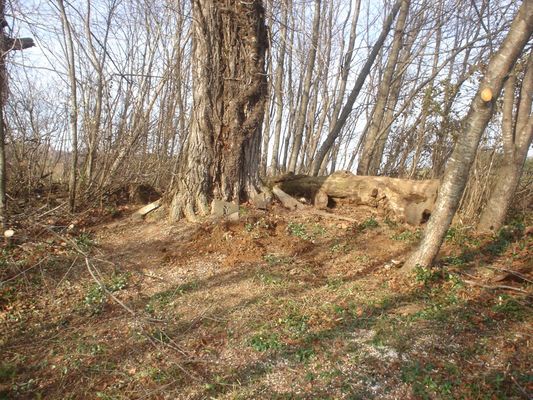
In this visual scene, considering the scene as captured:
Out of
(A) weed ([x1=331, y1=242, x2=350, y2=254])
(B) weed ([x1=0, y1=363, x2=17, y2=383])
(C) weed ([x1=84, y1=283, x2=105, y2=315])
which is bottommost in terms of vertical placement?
(B) weed ([x1=0, y1=363, x2=17, y2=383])

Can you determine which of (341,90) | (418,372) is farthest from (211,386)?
(341,90)

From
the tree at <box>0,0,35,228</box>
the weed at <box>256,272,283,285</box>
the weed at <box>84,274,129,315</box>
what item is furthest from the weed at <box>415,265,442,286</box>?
the tree at <box>0,0,35,228</box>

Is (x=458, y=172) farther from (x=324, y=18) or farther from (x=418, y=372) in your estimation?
(x=324, y=18)

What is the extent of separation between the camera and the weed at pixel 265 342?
9.94 feet

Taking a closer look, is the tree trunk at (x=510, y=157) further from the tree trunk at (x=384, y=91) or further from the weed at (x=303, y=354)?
the weed at (x=303, y=354)

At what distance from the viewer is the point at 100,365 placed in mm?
2881

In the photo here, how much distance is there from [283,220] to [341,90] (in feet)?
19.9

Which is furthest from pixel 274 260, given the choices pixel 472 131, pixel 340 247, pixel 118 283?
pixel 472 131

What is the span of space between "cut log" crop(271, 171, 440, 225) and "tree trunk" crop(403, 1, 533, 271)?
5.96 ft

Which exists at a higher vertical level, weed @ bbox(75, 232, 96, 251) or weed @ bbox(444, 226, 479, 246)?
weed @ bbox(444, 226, 479, 246)

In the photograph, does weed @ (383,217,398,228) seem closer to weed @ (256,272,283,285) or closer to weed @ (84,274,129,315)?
weed @ (256,272,283,285)

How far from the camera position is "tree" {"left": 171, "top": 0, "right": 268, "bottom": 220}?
5.46m

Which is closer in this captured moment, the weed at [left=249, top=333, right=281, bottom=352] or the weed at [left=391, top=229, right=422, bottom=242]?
the weed at [left=249, top=333, right=281, bottom=352]

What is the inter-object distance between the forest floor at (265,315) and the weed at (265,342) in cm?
2
